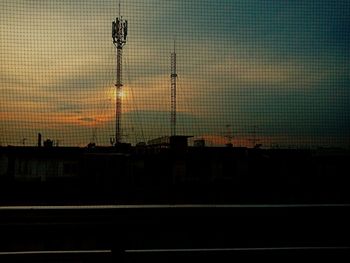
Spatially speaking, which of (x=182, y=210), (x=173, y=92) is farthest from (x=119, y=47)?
(x=182, y=210)

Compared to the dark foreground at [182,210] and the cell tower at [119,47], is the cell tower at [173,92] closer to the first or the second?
the cell tower at [119,47]

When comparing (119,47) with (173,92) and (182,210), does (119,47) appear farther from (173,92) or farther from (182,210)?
(182,210)

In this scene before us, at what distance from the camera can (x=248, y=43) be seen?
636 centimetres

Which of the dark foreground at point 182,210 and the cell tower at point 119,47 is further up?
the cell tower at point 119,47

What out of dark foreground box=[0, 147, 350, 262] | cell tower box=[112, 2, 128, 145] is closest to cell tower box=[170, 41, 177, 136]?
cell tower box=[112, 2, 128, 145]

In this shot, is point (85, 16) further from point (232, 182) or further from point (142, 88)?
point (232, 182)

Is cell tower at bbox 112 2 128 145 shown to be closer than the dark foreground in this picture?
No

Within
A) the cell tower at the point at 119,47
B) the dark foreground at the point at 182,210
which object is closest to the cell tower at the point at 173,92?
the cell tower at the point at 119,47

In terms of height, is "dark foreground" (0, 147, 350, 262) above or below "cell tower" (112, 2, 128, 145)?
below

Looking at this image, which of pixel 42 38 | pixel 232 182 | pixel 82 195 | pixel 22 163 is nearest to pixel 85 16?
pixel 42 38

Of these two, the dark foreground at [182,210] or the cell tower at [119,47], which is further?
the cell tower at [119,47]

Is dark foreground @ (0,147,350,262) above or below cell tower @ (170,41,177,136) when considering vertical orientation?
below

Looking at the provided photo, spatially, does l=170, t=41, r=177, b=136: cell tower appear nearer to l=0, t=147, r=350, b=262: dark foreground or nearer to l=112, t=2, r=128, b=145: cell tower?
l=112, t=2, r=128, b=145: cell tower

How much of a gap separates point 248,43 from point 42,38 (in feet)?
9.20
